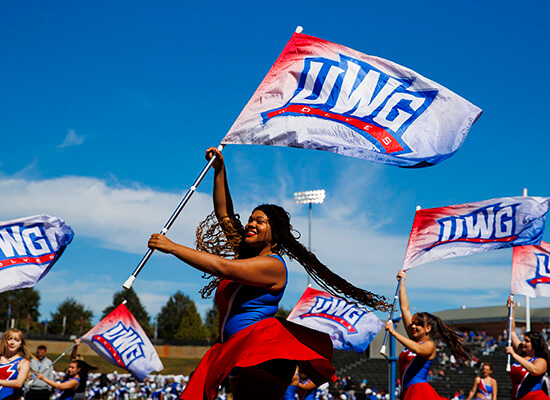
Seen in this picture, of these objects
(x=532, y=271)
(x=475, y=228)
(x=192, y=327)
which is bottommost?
(x=475, y=228)

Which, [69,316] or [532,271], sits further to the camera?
[69,316]

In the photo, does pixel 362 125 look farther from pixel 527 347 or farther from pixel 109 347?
pixel 109 347

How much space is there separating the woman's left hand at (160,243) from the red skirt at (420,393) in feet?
15.5

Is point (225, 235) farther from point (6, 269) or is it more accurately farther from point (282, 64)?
point (6, 269)

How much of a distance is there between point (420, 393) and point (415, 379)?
217 millimetres

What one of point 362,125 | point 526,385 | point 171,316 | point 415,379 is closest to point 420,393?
point 415,379

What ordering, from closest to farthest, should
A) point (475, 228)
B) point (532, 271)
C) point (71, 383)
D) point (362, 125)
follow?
point (362, 125) < point (475, 228) < point (71, 383) < point (532, 271)

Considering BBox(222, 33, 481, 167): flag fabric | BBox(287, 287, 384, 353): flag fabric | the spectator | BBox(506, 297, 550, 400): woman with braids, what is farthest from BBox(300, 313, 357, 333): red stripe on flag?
BBox(222, 33, 481, 167): flag fabric

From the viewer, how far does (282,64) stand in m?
5.11

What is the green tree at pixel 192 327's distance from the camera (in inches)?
2958

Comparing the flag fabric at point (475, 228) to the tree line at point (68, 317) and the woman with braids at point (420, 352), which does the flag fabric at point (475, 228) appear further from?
the tree line at point (68, 317)

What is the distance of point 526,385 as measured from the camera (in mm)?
7820

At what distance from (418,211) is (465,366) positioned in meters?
35.6

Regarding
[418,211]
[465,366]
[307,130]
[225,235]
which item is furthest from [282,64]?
[465,366]
